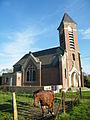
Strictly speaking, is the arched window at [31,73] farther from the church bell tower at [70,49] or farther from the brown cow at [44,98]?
the brown cow at [44,98]

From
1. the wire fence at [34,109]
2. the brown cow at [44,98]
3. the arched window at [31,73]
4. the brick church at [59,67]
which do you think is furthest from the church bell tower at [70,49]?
the brown cow at [44,98]

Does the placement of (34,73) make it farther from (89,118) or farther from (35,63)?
(89,118)

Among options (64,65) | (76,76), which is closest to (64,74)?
(64,65)

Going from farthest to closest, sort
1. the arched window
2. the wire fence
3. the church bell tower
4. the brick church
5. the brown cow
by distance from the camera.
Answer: the arched window → the church bell tower → the brick church → the brown cow → the wire fence

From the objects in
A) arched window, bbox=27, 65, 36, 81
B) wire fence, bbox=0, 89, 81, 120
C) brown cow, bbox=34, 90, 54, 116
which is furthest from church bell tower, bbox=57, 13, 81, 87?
brown cow, bbox=34, 90, 54, 116

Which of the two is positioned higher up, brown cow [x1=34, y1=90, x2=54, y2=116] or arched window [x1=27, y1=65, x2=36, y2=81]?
arched window [x1=27, y1=65, x2=36, y2=81]

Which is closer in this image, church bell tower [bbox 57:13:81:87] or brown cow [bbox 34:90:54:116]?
brown cow [bbox 34:90:54:116]

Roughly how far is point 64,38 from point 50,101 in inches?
890

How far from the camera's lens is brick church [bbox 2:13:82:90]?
25.2 m

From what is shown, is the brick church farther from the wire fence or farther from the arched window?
the wire fence

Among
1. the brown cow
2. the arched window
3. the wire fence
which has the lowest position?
the wire fence

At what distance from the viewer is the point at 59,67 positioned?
2466cm

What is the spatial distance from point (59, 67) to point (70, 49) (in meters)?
5.70

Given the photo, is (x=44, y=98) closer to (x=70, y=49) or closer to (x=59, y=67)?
(x=59, y=67)
